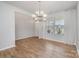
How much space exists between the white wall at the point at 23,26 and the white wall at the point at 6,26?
160 cm

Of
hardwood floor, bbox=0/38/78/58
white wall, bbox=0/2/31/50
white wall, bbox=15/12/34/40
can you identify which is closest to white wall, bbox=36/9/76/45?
hardwood floor, bbox=0/38/78/58

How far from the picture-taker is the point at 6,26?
10.8ft

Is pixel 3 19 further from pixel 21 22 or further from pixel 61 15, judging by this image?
pixel 61 15

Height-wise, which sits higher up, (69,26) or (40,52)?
(69,26)

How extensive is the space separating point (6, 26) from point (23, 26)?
2.47 metres

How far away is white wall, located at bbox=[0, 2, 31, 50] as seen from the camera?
3119 mm

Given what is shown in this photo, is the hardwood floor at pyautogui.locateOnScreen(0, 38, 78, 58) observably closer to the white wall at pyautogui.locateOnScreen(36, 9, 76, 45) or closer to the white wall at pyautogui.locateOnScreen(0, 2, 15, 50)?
the white wall at pyautogui.locateOnScreen(0, 2, 15, 50)

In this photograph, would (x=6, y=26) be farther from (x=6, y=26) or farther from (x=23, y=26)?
(x=23, y=26)

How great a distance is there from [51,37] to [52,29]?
63 centimetres

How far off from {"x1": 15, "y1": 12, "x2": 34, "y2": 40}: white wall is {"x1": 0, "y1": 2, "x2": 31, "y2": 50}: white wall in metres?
1.60

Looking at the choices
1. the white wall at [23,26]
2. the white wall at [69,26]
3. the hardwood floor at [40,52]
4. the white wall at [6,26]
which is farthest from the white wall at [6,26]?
the white wall at [69,26]

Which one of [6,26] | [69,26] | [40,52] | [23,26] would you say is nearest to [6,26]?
[6,26]

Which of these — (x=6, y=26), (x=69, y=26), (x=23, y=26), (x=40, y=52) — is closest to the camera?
(x=40, y=52)

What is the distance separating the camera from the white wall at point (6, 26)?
Answer: 3.12 metres
